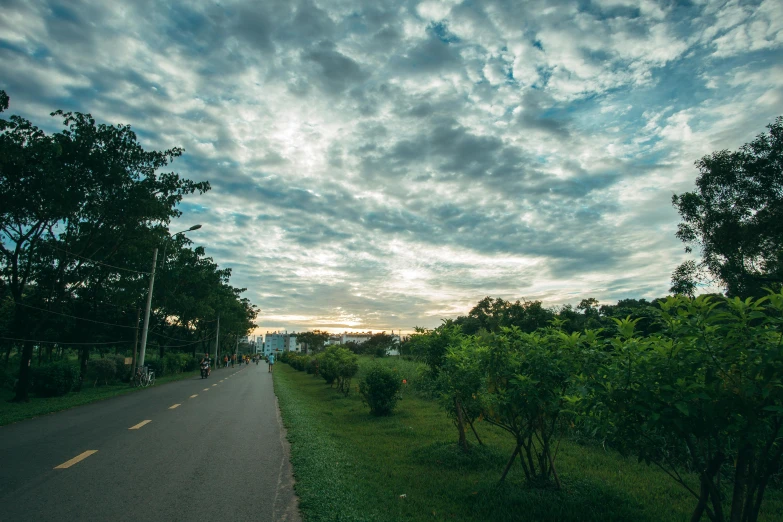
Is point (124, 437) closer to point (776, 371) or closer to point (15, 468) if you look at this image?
point (15, 468)

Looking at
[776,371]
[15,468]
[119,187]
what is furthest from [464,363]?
[119,187]

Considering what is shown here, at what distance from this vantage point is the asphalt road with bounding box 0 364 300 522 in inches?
197

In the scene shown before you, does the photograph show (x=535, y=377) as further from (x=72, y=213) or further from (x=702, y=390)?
(x=72, y=213)

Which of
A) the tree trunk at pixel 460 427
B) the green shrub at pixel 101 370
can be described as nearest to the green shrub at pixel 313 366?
the green shrub at pixel 101 370

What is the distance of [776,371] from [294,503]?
4.98 m

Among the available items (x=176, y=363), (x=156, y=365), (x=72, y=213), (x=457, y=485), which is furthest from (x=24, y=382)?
(x=176, y=363)

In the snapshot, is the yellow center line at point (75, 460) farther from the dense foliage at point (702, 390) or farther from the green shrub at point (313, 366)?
the green shrub at point (313, 366)

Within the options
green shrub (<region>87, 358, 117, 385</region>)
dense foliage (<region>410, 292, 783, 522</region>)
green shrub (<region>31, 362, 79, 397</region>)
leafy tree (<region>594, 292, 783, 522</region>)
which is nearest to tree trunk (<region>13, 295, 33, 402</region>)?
green shrub (<region>31, 362, 79, 397</region>)

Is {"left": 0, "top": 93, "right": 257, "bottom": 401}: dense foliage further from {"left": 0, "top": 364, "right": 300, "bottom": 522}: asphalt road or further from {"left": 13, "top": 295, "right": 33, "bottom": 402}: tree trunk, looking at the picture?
{"left": 0, "top": 364, "right": 300, "bottom": 522}: asphalt road

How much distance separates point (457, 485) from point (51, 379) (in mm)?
20316

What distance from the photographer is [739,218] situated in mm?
21125

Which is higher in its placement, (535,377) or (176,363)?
(535,377)

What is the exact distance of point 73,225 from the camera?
19.8 meters

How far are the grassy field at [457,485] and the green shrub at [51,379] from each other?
15070 mm
